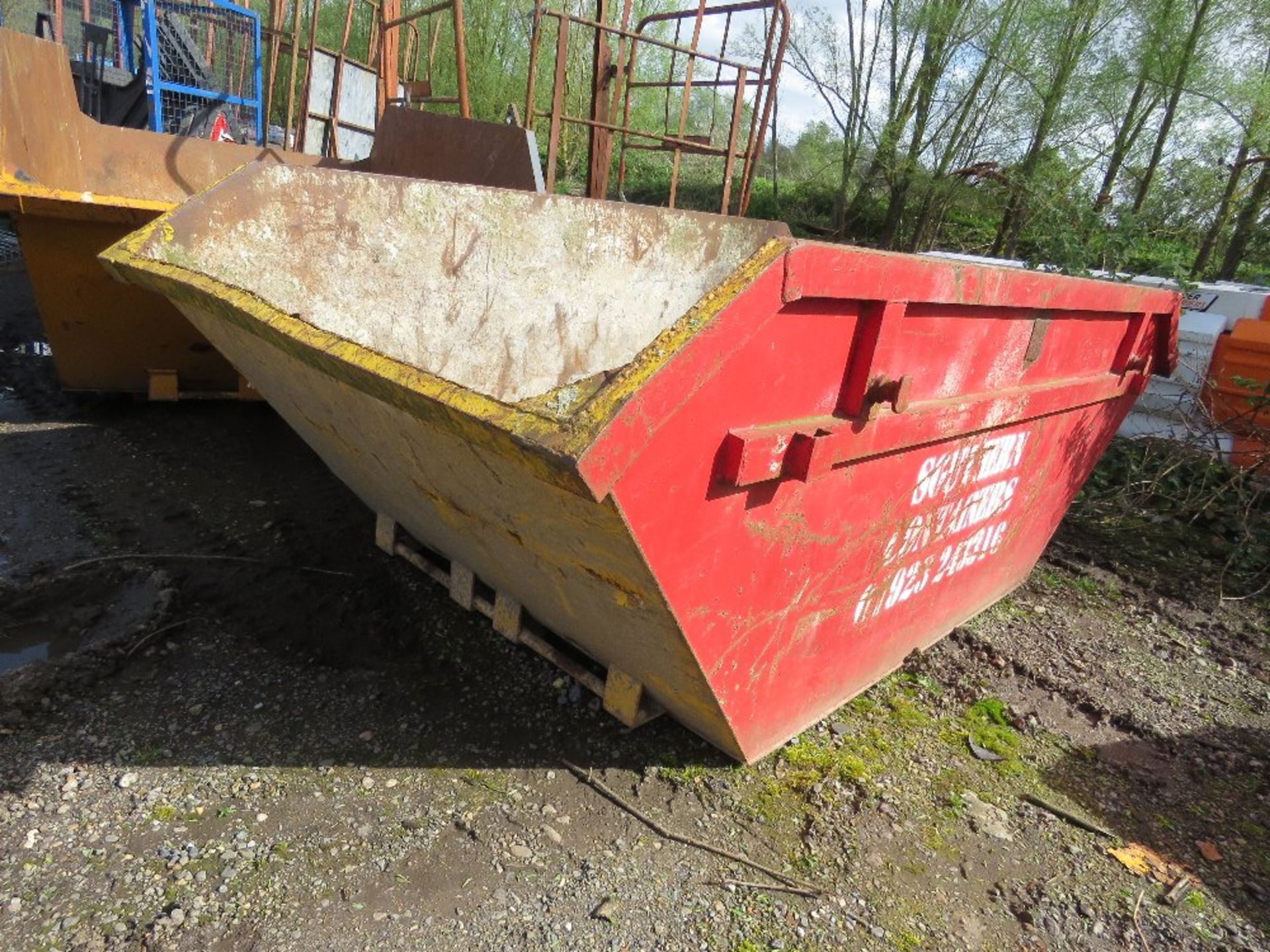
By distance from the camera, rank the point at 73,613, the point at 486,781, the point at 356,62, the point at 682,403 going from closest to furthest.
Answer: the point at 682,403 < the point at 486,781 < the point at 73,613 < the point at 356,62

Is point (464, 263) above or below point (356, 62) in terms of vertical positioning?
below

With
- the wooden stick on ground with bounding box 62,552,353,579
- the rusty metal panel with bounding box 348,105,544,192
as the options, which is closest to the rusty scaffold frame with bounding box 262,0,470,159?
the rusty metal panel with bounding box 348,105,544,192

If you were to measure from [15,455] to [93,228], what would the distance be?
1.24 m

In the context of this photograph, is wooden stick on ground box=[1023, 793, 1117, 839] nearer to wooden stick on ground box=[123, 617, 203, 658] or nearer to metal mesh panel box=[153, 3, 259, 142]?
wooden stick on ground box=[123, 617, 203, 658]

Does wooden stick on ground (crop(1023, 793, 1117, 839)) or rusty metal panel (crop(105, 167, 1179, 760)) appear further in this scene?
wooden stick on ground (crop(1023, 793, 1117, 839))

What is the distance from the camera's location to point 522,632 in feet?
8.45

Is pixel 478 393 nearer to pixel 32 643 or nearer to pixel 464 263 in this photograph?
pixel 464 263

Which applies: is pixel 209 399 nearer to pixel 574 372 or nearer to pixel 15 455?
pixel 15 455

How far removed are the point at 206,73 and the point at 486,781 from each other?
24.2 feet

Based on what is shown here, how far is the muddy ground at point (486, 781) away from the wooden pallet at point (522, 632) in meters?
0.19

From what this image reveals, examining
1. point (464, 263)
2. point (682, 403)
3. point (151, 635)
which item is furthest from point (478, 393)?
point (151, 635)

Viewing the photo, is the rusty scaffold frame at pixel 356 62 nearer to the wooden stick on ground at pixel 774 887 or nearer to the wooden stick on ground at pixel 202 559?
the wooden stick on ground at pixel 202 559

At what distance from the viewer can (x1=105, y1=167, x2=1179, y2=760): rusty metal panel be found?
1.56 metres

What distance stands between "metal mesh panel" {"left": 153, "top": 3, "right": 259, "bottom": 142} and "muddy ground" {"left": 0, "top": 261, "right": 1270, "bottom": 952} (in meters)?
4.52
